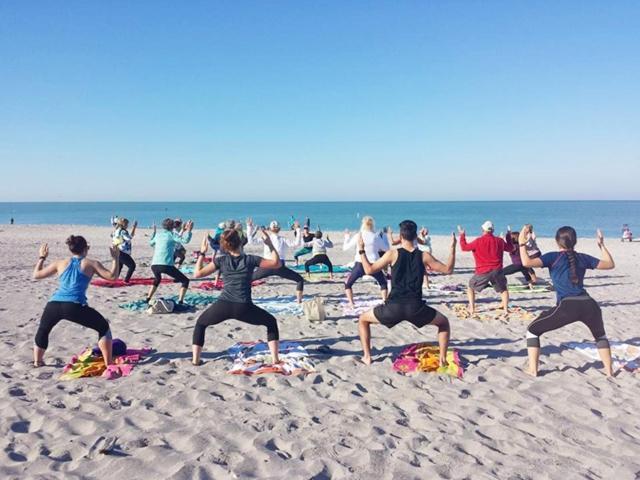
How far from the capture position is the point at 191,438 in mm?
4453

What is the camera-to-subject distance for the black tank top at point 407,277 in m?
6.14

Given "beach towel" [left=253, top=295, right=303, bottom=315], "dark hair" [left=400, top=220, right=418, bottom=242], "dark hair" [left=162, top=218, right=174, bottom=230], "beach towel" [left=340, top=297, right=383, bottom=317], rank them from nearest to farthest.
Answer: "dark hair" [left=400, top=220, right=418, bottom=242], "beach towel" [left=340, top=297, right=383, bottom=317], "beach towel" [left=253, top=295, right=303, bottom=315], "dark hair" [left=162, top=218, right=174, bottom=230]

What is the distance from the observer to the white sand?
4.03 m

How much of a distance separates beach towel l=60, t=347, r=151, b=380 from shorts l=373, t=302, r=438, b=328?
3459mm

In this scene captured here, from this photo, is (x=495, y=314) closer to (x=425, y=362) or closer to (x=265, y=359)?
(x=425, y=362)

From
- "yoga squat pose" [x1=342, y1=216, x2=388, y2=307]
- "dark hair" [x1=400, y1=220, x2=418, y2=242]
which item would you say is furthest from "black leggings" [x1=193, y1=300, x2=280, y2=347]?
"yoga squat pose" [x1=342, y1=216, x2=388, y2=307]

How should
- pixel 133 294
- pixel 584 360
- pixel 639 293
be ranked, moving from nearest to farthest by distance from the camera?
pixel 584 360
pixel 133 294
pixel 639 293

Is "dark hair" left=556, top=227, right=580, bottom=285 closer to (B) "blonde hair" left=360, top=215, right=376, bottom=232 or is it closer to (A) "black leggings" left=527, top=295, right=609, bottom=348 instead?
(A) "black leggings" left=527, top=295, right=609, bottom=348

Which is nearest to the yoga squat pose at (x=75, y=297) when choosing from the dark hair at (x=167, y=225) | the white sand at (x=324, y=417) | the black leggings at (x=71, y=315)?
the black leggings at (x=71, y=315)

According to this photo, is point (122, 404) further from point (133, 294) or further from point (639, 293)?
point (639, 293)

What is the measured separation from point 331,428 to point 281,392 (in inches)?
42.5

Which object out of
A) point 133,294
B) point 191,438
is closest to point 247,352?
point 191,438

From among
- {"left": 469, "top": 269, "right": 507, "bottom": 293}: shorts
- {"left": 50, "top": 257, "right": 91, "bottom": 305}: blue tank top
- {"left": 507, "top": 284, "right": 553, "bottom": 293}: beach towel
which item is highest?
{"left": 50, "top": 257, "right": 91, "bottom": 305}: blue tank top

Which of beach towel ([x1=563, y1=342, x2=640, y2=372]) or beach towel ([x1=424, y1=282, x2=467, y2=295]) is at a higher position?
beach towel ([x1=563, y1=342, x2=640, y2=372])
